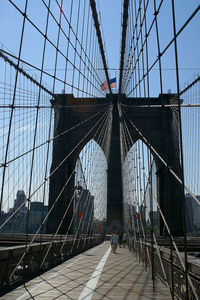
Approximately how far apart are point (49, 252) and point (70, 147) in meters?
17.5

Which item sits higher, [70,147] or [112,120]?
[112,120]

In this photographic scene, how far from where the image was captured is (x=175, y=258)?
390 centimetres

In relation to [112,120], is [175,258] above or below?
below

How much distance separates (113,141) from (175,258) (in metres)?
20.0

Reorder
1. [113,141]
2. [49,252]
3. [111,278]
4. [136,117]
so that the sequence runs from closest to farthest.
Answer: [111,278]
[49,252]
[136,117]
[113,141]

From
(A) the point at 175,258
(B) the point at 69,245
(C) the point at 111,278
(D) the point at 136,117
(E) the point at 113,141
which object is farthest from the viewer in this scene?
(E) the point at 113,141

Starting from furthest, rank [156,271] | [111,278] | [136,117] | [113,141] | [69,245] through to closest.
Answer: [113,141], [136,117], [69,245], [156,271], [111,278]

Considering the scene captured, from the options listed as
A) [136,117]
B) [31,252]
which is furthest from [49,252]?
[136,117]

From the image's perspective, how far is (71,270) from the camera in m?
5.05

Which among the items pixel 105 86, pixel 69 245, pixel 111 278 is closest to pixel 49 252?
pixel 111 278

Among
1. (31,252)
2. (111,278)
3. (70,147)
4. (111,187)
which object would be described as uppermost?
(70,147)

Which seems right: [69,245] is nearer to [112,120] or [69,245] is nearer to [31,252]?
[31,252]

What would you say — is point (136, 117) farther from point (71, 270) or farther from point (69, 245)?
point (71, 270)

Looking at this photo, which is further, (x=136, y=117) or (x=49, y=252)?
(x=136, y=117)
